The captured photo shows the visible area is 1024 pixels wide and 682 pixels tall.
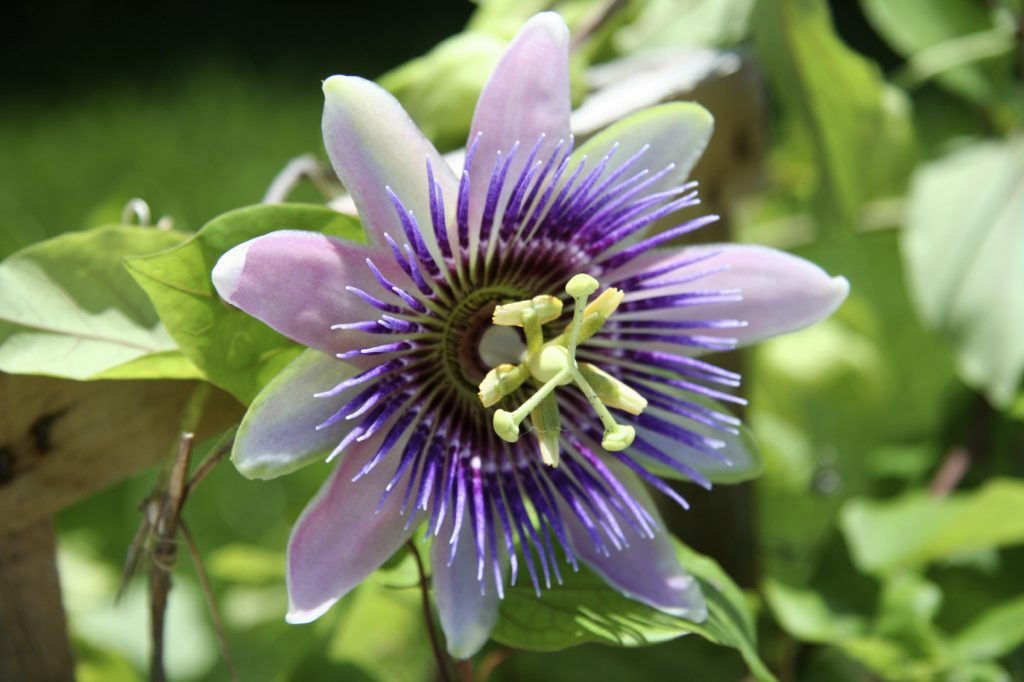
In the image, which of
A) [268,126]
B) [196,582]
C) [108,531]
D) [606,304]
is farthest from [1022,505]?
[268,126]

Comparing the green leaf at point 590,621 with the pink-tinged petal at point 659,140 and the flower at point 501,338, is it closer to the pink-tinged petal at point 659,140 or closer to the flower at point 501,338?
the flower at point 501,338

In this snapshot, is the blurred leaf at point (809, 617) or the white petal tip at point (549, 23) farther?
the blurred leaf at point (809, 617)

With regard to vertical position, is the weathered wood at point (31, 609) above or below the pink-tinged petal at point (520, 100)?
below

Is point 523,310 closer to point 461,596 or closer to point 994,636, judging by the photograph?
point 461,596

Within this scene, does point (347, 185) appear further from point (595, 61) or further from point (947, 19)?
point (947, 19)

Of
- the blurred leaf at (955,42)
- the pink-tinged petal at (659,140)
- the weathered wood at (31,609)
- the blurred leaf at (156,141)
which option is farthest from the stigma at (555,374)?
the blurred leaf at (156,141)
